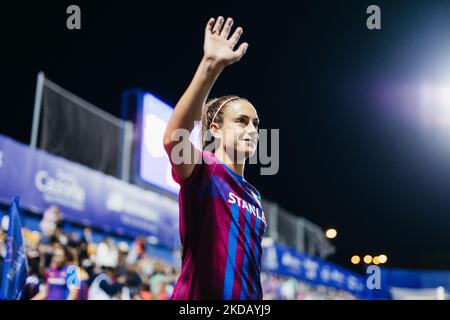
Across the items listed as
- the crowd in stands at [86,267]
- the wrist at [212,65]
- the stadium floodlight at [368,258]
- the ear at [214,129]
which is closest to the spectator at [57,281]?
the crowd in stands at [86,267]

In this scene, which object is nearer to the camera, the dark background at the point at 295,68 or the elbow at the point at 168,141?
the elbow at the point at 168,141

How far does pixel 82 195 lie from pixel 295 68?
5216 millimetres

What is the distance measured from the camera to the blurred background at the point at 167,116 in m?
7.56

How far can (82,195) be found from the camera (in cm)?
795

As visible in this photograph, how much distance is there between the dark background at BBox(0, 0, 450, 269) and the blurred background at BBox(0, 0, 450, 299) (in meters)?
0.03

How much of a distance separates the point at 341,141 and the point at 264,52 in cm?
508

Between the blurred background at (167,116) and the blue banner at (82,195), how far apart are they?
23 mm

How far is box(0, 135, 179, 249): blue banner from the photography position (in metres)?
6.74

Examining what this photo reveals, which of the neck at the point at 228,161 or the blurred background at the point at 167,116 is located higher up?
the blurred background at the point at 167,116

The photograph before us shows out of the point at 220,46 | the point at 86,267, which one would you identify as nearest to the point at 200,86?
the point at 220,46

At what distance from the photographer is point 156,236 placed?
9789 mm

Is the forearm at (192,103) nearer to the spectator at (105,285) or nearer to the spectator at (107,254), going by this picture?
the spectator at (105,285)
